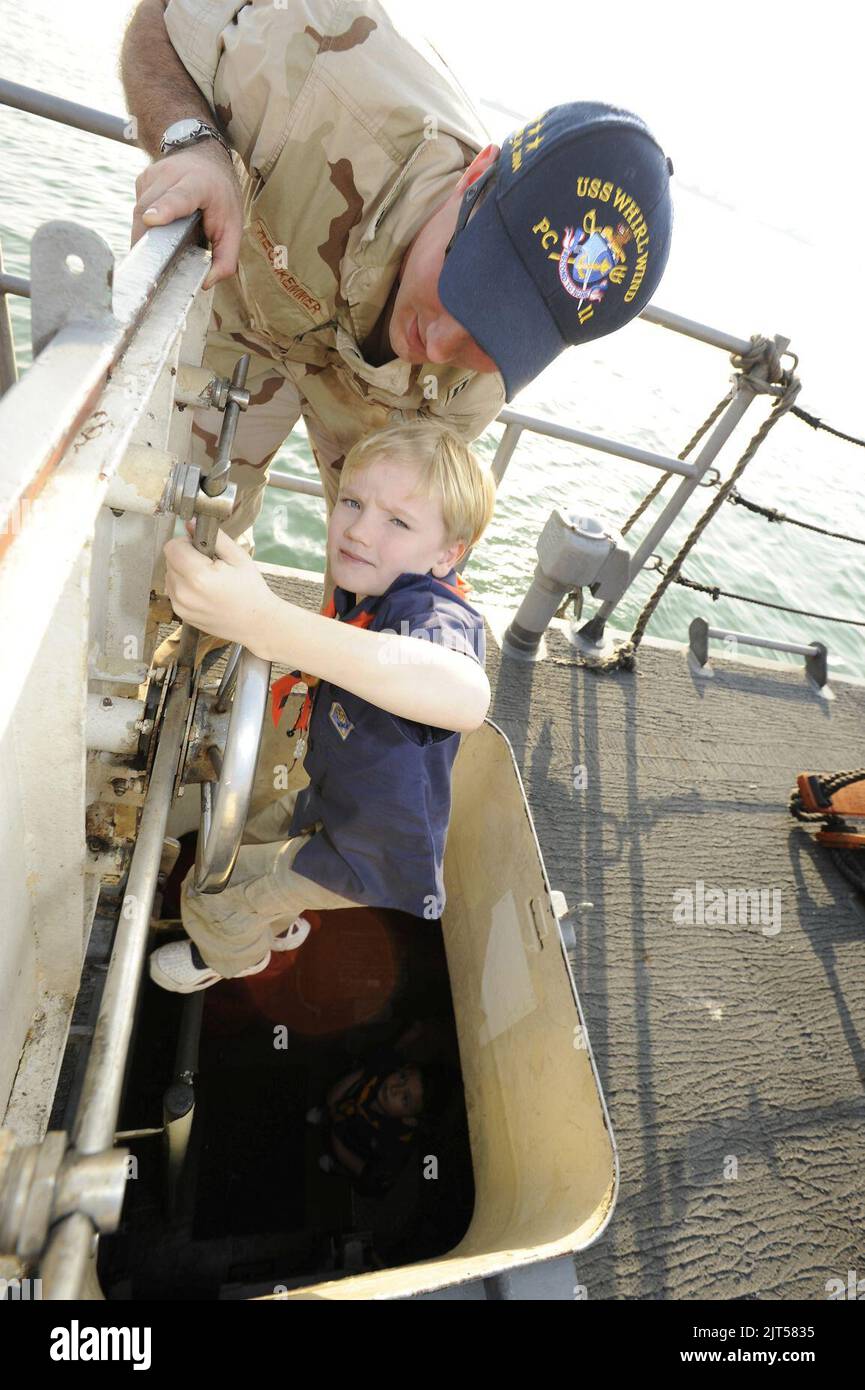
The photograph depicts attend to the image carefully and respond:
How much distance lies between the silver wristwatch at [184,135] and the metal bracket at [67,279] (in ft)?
2.58

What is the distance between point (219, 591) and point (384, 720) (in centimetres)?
42

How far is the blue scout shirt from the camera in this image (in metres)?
1.23

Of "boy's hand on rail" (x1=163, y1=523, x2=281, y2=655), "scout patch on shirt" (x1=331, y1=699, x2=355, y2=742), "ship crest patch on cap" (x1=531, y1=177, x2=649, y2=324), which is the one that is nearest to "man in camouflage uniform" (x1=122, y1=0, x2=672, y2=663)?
"ship crest patch on cap" (x1=531, y1=177, x2=649, y2=324)

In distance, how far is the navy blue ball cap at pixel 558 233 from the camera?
3.89 ft

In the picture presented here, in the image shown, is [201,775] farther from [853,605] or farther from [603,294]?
[853,605]

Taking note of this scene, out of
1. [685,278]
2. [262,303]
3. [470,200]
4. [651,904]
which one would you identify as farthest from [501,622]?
[685,278]

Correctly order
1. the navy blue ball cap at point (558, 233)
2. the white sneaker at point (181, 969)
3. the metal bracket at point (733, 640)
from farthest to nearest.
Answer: the metal bracket at point (733, 640), the white sneaker at point (181, 969), the navy blue ball cap at point (558, 233)

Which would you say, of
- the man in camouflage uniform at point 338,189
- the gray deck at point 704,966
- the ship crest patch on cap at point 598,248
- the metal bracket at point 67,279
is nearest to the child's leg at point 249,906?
the man in camouflage uniform at point 338,189

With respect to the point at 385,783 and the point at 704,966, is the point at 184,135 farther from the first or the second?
the point at 704,966

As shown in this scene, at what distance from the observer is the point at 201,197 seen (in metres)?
1.09

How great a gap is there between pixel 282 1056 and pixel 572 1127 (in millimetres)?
804

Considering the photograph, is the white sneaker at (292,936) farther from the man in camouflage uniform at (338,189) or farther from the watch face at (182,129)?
the watch face at (182,129)

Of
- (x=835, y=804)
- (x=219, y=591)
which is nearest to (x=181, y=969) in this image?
(x=219, y=591)
